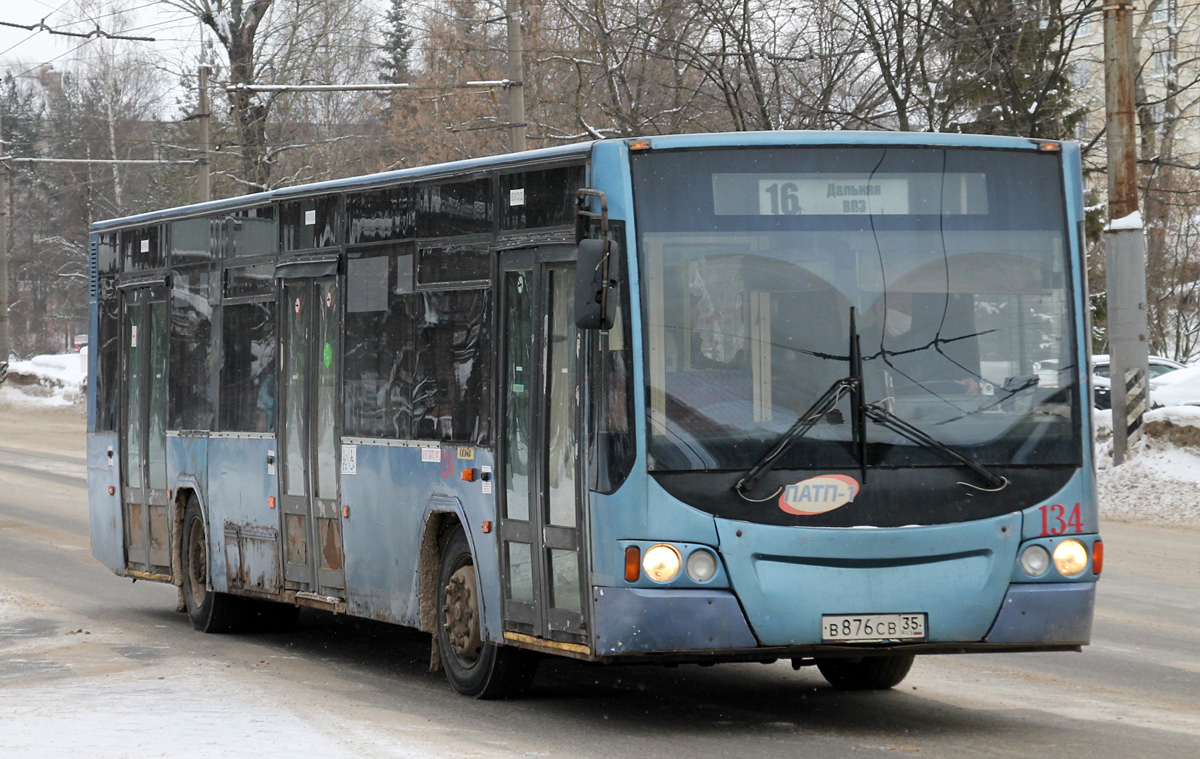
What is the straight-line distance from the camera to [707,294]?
7949mm

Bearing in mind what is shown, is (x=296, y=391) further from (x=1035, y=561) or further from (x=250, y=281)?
(x=1035, y=561)

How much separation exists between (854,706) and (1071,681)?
1530 mm

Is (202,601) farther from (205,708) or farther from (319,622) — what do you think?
(205,708)

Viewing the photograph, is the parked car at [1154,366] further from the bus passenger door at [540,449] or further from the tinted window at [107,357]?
the bus passenger door at [540,449]

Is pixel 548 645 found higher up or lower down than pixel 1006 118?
lower down

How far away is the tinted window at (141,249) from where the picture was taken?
1393 centimetres

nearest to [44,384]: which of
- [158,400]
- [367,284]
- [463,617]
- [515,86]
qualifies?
[515,86]

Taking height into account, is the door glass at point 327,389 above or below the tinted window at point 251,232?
below

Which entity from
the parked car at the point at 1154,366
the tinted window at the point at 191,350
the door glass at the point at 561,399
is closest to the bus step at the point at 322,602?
the tinted window at the point at 191,350

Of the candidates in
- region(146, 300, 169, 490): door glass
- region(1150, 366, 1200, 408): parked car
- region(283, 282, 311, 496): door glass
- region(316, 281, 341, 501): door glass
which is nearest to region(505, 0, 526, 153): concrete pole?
region(146, 300, 169, 490): door glass

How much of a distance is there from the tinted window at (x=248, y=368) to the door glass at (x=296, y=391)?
A: 0.86 ft

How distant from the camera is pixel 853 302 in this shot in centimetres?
802

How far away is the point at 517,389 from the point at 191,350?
5097 mm

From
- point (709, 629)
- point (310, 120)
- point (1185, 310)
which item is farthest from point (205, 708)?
point (310, 120)
